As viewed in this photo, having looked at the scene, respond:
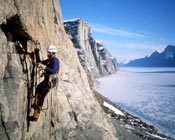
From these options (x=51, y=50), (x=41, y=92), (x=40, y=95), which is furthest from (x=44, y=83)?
(x=51, y=50)

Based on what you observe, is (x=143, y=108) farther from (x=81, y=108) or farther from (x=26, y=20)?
(x=26, y=20)

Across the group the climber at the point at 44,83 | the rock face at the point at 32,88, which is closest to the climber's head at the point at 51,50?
the climber at the point at 44,83

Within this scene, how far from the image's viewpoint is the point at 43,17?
1394 cm

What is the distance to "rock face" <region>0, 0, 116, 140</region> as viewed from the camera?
32.2 feet

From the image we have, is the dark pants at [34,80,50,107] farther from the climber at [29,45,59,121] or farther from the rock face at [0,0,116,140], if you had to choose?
the rock face at [0,0,116,140]

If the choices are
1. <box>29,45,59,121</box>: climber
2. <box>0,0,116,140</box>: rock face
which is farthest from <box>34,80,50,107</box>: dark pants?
<box>0,0,116,140</box>: rock face

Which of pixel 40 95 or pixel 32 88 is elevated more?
pixel 32 88

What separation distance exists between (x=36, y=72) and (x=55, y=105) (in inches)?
Answer: 132

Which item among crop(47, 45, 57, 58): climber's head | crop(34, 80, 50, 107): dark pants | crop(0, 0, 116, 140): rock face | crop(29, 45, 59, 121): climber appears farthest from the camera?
crop(47, 45, 57, 58): climber's head

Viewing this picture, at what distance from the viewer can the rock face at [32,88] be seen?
9812 millimetres

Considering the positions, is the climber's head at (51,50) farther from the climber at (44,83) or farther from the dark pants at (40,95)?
the dark pants at (40,95)

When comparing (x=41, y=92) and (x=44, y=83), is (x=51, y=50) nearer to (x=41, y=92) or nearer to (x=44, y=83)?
(x=44, y=83)

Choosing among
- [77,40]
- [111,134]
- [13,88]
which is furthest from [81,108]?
[77,40]

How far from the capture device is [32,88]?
11477 mm
